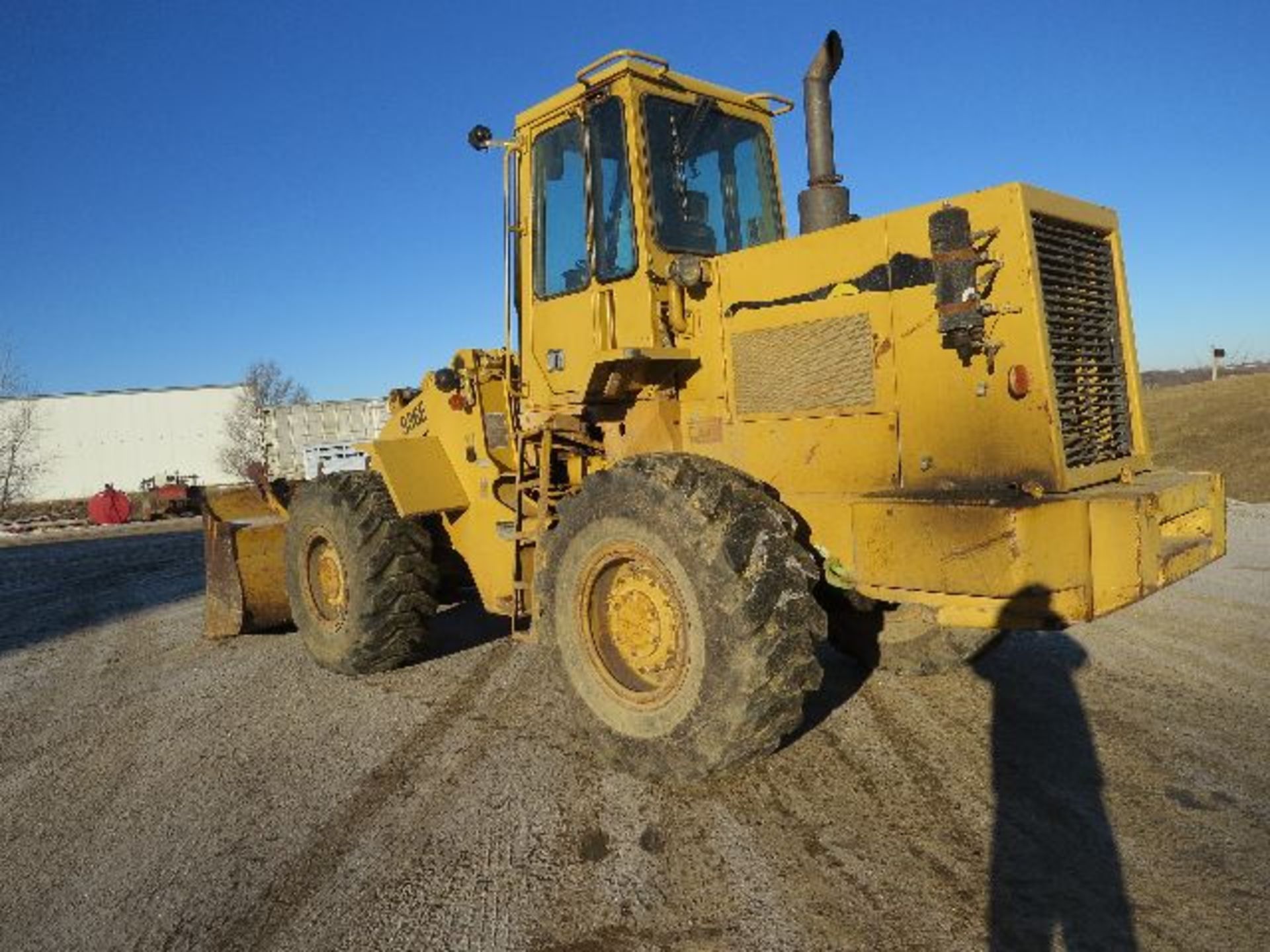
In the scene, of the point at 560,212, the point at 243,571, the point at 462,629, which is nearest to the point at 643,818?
the point at 560,212

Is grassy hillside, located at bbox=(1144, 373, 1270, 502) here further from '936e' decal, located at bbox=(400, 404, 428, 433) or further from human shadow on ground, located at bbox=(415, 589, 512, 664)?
'936e' decal, located at bbox=(400, 404, 428, 433)

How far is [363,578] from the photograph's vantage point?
5895 millimetres

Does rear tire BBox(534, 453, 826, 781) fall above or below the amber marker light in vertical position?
below

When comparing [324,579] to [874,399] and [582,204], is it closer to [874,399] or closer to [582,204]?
[582,204]

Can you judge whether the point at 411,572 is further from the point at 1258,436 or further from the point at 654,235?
the point at 1258,436

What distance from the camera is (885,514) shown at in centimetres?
380

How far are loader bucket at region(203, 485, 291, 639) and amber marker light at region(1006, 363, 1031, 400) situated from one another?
5657mm

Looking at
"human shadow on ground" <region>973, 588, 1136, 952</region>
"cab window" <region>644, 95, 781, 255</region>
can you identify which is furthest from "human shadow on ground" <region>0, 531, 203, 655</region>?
"human shadow on ground" <region>973, 588, 1136, 952</region>

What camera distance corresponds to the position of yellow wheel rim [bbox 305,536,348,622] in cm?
642

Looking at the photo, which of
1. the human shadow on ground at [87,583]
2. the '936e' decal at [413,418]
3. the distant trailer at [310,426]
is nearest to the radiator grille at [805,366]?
the '936e' decal at [413,418]

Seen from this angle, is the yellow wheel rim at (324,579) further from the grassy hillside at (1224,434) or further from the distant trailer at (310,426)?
the distant trailer at (310,426)

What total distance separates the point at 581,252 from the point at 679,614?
7.66ft

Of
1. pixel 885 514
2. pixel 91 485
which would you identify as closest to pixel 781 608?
pixel 885 514

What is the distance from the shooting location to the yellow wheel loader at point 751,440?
3635 mm
